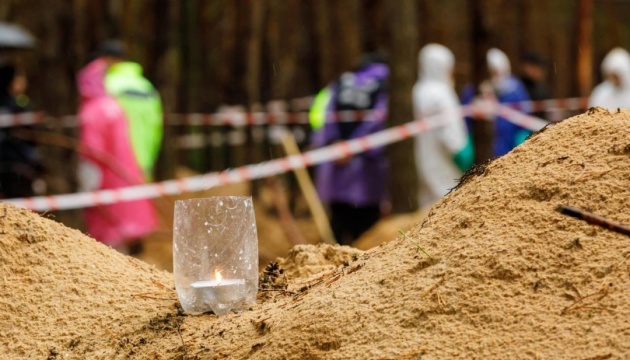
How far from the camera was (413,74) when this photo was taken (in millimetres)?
11000

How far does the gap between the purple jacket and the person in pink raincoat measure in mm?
1788

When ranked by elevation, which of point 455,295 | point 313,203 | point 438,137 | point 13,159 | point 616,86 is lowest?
point 313,203

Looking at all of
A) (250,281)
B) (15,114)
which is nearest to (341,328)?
(250,281)

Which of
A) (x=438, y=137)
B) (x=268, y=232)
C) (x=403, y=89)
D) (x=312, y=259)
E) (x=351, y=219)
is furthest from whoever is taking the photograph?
(x=268, y=232)

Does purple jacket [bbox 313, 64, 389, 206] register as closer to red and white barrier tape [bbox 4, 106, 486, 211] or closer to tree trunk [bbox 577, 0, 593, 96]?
red and white barrier tape [bbox 4, 106, 486, 211]

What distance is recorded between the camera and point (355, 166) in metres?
10.2

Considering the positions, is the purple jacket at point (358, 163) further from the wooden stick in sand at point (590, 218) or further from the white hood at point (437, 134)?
the wooden stick in sand at point (590, 218)

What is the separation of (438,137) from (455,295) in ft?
27.4

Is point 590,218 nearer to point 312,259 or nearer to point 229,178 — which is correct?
point 312,259

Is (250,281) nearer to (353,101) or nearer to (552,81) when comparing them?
(353,101)

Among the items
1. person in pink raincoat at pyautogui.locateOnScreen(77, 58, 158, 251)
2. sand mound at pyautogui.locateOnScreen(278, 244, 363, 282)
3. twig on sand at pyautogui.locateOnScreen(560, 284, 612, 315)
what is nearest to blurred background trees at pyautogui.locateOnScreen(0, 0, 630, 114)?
person in pink raincoat at pyautogui.locateOnScreen(77, 58, 158, 251)

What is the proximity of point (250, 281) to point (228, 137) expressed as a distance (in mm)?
15257

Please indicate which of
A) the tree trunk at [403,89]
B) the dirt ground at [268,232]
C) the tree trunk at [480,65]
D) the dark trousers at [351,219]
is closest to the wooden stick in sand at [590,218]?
the dirt ground at [268,232]

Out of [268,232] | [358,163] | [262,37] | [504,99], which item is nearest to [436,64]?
[504,99]
